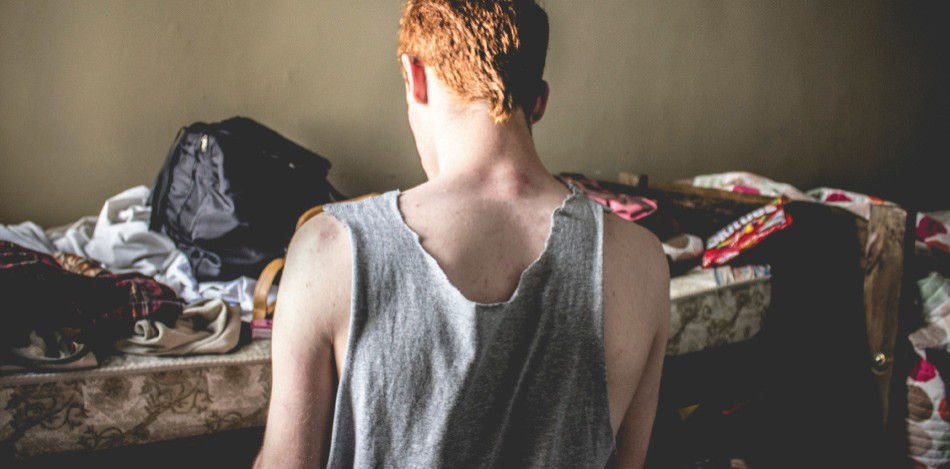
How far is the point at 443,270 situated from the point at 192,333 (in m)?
0.74

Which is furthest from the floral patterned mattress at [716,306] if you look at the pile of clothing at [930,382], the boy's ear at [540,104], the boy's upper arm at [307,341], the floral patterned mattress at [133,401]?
the boy's upper arm at [307,341]

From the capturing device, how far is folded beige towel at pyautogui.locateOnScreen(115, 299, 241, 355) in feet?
3.79

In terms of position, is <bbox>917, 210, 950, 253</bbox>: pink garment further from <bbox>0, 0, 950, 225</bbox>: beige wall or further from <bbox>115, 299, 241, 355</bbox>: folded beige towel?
<bbox>115, 299, 241, 355</bbox>: folded beige towel

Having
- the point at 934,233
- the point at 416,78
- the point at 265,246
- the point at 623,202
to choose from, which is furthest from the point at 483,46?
the point at 934,233

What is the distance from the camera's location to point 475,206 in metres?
0.75

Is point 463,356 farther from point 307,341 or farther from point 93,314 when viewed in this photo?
point 93,314

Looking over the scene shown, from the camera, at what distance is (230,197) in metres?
1.60

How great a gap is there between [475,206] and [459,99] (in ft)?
0.49

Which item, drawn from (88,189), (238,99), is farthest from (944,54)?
(88,189)

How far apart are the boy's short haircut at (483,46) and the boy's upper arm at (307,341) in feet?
0.81

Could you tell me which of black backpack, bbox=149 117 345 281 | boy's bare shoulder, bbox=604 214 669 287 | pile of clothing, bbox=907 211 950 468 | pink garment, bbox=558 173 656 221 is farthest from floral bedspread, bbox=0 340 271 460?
pile of clothing, bbox=907 211 950 468

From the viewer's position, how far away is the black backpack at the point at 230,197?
5.27 feet

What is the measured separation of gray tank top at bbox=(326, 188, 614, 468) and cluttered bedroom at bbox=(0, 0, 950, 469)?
60 centimetres

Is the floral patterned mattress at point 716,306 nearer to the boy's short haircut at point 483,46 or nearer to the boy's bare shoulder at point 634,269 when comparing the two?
the boy's bare shoulder at point 634,269
